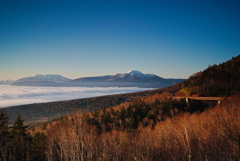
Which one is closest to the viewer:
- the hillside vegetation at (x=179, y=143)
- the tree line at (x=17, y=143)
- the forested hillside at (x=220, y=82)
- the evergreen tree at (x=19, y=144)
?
the hillside vegetation at (x=179, y=143)

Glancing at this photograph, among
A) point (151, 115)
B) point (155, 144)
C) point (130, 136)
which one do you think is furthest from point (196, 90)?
point (155, 144)

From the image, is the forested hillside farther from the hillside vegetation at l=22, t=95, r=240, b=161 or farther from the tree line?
the tree line

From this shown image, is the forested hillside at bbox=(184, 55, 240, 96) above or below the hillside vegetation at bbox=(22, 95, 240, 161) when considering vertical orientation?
above

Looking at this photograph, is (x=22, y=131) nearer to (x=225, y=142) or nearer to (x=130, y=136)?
(x=130, y=136)

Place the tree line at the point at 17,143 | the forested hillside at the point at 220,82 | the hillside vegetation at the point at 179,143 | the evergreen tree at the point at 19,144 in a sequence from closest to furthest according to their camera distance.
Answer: the hillside vegetation at the point at 179,143, the tree line at the point at 17,143, the evergreen tree at the point at 19,144, the forested hillside at the point at 220,82

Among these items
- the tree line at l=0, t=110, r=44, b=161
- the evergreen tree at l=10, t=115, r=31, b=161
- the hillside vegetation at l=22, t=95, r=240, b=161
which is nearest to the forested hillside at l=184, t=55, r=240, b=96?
the hillside vegetation at l=22, t=95, r=240, b=161

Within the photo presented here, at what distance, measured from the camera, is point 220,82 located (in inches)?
1854

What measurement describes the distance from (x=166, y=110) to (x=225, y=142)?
34470 millimetres

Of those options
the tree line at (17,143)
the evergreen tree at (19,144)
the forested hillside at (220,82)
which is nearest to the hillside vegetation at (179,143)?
the tree line at (17,143)

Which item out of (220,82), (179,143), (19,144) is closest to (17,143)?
(19,144)

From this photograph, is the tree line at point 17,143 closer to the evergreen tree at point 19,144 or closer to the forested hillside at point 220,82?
the evergreen tree at point 19,144

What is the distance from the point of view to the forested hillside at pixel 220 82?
4309 centimetres

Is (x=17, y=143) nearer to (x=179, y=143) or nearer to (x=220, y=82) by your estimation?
(x=179, y=143)

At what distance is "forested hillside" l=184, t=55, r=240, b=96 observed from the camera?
43094 millimetres
